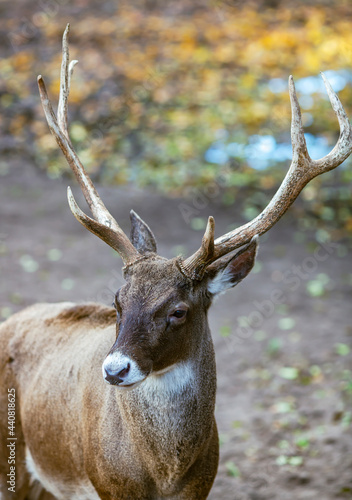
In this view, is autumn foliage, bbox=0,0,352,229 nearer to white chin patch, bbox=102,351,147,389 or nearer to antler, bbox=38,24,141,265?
antler, bbox=38,24,141,265

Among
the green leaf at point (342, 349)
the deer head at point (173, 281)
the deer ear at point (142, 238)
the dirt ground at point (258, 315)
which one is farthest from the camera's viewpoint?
the green leaf at point (342, 349)

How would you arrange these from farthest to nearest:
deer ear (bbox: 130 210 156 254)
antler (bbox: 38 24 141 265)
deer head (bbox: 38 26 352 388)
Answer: deer ear (bbox: 130 210 156 254) < antler (bbox: 38 24 141 265) < deer head (bbox: 38 26 352 388)

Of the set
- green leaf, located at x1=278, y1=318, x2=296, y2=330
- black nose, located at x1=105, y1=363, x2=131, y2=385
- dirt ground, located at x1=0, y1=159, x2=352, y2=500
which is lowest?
green leaf, located at x1=278, y1=318, x2=296, y2=330

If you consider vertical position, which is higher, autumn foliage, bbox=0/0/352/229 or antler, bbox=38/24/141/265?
antler, bbox=38/24/141/265

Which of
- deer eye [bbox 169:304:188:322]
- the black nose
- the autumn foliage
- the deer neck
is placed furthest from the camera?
the autumn foliage

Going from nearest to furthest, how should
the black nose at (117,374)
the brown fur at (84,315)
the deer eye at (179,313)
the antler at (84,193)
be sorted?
the black nose at (117,374)
the deer eye at (179,313)
the antler at (84,193)
the brown fur at (84,315)

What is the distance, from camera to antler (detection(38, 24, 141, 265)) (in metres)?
4.24

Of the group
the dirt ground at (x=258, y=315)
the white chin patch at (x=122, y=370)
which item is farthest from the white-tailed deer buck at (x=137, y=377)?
the dirt ground at (x=258, y=315)

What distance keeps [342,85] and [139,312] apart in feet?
38.9

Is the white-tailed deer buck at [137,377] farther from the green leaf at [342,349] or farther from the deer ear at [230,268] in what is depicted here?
the green leaf at [342,349]

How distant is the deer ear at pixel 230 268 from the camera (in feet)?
13.3

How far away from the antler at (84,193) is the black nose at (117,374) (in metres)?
0.83

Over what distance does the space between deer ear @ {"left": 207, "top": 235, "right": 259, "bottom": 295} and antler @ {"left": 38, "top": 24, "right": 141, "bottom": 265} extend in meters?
0.50

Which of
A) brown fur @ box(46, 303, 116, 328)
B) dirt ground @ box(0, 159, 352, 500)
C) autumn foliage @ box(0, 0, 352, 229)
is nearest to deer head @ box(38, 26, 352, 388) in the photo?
brown fur @ box(46, 303, 116, 328)
